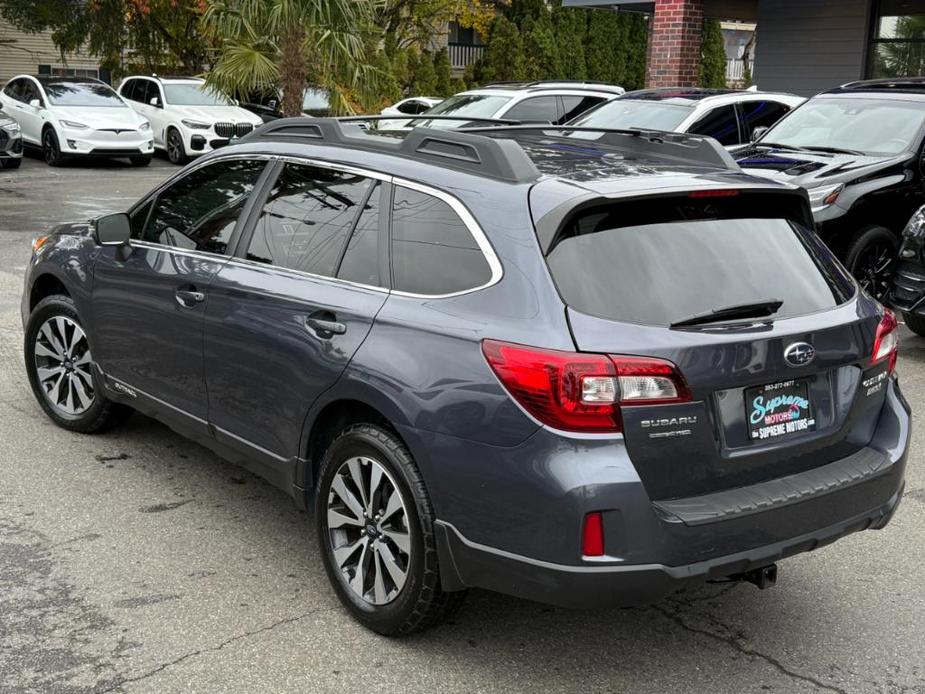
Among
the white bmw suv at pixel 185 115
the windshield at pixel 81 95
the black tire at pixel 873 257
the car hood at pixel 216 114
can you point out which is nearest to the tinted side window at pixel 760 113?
the black tire at pixel 873 257

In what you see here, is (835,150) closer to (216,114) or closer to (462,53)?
(216,114)

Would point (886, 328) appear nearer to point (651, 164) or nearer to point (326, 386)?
point (651, 164)

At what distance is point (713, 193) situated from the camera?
3.88 m

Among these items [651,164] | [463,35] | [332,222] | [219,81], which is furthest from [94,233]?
[463,35]

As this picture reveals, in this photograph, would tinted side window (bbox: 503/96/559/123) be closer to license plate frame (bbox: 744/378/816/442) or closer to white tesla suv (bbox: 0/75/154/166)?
white tesla suv (bbox: 0/75/154/166)

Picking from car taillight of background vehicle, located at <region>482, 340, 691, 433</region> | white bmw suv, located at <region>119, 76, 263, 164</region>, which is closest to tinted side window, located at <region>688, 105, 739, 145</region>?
car taillight of background vehicle, located at <region>482, 340, 691, 433</region>

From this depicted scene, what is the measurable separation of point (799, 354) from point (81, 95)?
2166 centimetres

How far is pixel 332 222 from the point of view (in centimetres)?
439

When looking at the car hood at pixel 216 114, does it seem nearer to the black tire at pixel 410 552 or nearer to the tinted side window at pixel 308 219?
the tinted side window at pixel 308 219

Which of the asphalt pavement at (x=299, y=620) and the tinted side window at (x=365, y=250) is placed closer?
the asphalt pavement at (x=299, y=620)

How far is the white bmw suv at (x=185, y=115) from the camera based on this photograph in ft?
75.2

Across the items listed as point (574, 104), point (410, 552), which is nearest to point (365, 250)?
point (410, 552)

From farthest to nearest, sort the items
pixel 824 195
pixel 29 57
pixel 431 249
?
1. pixel 29 57
2. pixel 824 195
3. pixel 431 249

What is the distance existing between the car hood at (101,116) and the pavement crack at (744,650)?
19568mm
